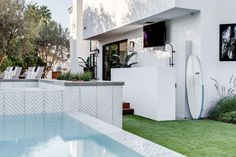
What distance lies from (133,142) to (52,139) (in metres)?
1.78

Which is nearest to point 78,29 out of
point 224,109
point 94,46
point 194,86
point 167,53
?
point 94,46

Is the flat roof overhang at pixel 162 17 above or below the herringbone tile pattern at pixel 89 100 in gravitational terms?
above

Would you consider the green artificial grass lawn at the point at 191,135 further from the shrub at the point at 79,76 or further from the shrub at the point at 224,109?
the shrub at the point at 79,76

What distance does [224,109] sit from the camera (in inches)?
400

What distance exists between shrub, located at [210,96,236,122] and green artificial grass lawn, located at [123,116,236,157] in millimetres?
426

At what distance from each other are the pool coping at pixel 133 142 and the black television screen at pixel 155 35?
6840mm

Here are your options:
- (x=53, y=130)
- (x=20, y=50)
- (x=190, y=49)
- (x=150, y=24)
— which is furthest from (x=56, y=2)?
(x=53, y=130)

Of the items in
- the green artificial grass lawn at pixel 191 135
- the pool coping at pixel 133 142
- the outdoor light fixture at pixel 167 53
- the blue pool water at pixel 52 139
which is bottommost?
the green artificial grass lawn at pixel 191 135

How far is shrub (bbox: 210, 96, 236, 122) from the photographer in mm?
9812

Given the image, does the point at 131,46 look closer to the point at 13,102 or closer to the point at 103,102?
the point at 103,102

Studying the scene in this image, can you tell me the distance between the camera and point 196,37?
11.0 metres

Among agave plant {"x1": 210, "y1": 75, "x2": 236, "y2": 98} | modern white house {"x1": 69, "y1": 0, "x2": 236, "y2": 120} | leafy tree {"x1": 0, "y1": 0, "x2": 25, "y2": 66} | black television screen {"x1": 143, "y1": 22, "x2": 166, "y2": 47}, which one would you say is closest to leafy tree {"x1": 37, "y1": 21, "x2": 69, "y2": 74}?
leafy tree {"x1": 0, "y1": 0, "x2": 25, "y2": 66}

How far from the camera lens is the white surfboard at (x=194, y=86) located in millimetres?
10516

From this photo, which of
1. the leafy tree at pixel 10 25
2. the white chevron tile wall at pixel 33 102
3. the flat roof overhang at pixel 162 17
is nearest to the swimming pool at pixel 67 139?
the white chevron tile wall at pixel 33 102
